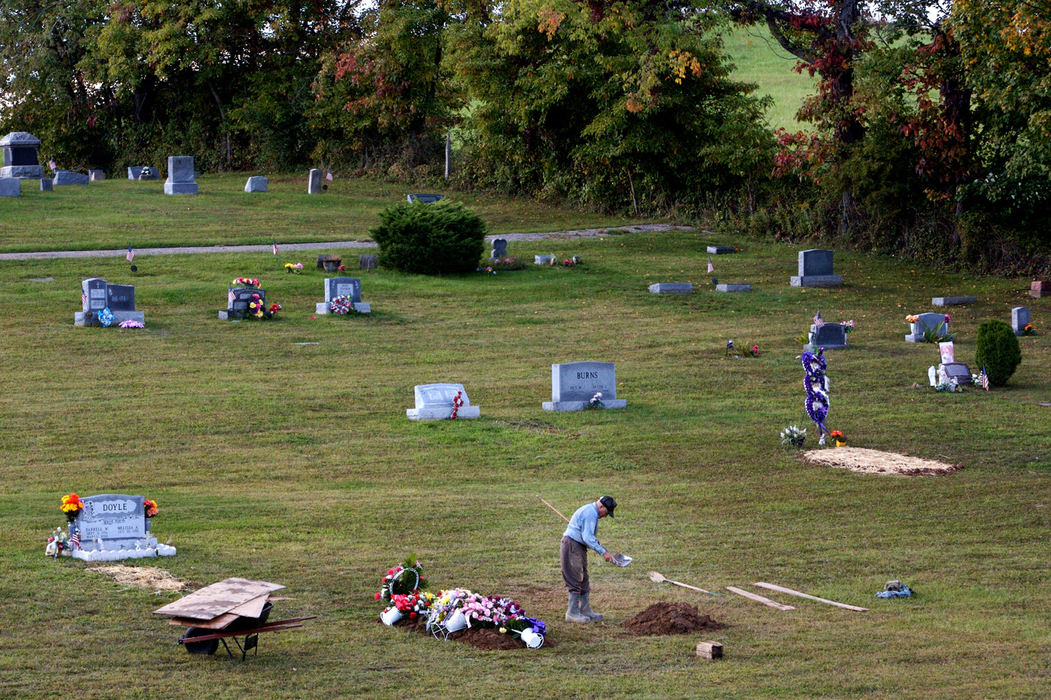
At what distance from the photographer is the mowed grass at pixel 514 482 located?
12.4 metres

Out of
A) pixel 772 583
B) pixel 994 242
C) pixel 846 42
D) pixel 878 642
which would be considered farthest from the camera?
pixel 846 42

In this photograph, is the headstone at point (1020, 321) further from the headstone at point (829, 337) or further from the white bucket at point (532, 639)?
the white bucket at point (532, 639)

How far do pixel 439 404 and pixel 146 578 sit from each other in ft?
34.0

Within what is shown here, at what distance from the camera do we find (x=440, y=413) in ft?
81.0

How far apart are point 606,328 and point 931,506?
605 inches

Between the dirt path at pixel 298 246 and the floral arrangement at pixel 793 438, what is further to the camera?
the dirt path at pixel 298 246

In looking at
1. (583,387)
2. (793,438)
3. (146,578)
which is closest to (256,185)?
(583,387)

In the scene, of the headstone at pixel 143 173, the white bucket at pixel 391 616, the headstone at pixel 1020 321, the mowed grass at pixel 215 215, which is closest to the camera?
the white bucket at pixel 391 616

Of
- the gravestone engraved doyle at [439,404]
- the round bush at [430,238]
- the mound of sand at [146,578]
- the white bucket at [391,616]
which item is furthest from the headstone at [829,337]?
Answer: the mound of sand at [146,578]

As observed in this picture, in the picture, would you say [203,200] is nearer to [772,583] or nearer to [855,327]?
[855,327]

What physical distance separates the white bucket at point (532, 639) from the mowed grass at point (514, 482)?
19 cm

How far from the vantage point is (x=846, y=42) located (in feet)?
146

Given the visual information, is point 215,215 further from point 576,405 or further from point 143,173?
point 576,405

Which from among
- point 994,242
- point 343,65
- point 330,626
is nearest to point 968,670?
point 330,626
